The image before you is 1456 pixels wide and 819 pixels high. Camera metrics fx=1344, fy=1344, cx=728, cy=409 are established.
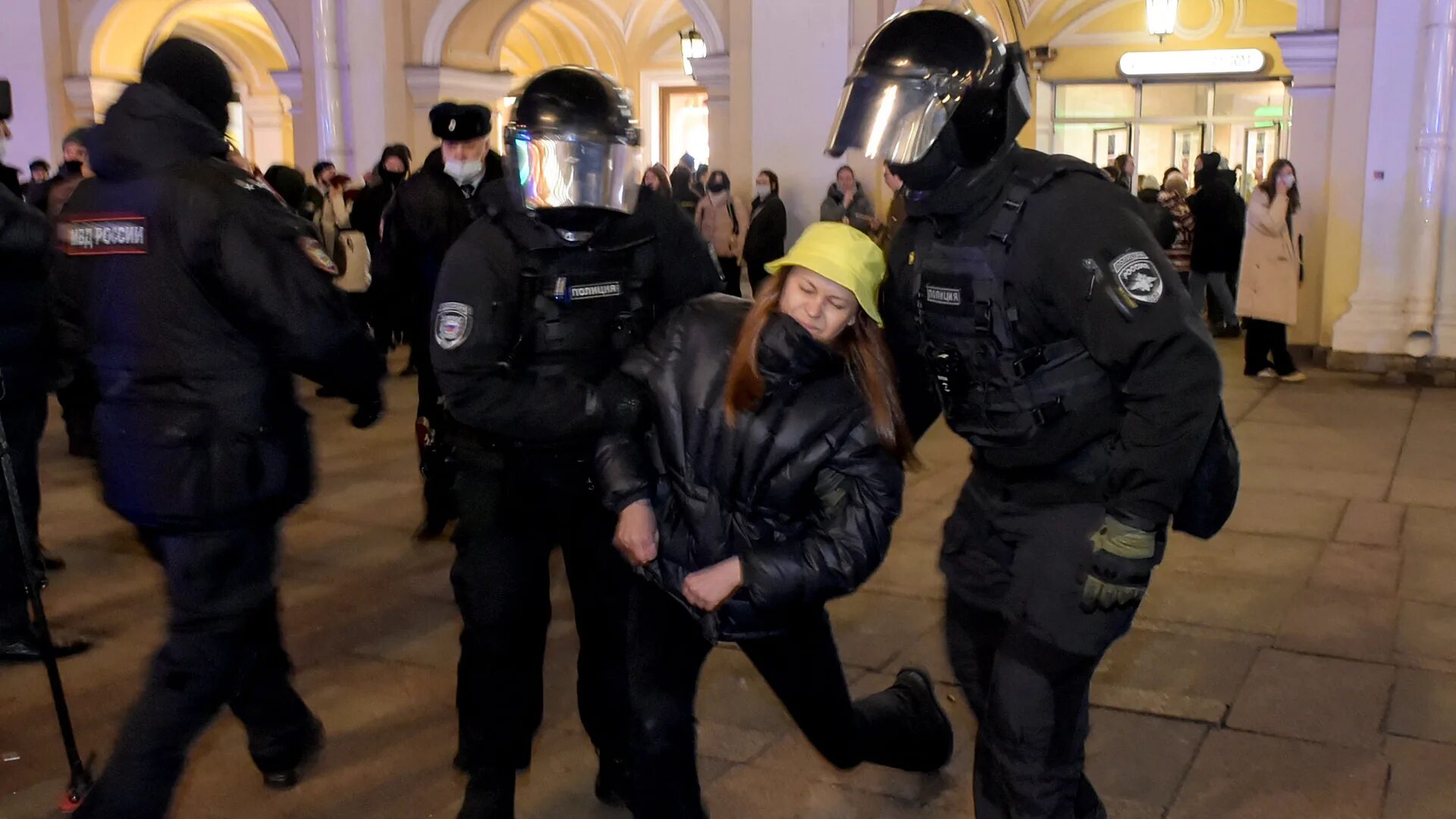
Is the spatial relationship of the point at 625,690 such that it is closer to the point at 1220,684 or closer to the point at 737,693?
the point at 737,693

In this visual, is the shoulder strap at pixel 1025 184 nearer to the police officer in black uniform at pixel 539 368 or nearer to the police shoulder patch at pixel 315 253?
the police officer in black uniform at pixel 539 368

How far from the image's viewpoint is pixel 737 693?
4.16 m

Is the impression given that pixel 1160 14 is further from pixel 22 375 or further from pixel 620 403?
pixel 620 403

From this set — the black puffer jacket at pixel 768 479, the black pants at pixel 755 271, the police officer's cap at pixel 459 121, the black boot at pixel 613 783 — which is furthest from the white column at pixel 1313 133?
the black puffer jacket at pixel 768 479

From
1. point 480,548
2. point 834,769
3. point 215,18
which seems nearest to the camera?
point 480,548

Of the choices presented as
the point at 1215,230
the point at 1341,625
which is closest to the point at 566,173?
the point at 1341,625

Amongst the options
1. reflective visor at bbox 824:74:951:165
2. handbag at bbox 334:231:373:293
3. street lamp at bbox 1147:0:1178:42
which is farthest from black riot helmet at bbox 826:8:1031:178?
street lamp at bbox 1147:0:1178:42

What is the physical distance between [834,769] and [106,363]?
2.08 m

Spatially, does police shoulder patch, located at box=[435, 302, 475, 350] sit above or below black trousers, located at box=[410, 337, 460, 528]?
above

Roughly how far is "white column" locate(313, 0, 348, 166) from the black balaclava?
12963 millimetres

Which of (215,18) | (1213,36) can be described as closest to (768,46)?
(1213,36)

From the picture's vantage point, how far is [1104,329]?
2.33 m

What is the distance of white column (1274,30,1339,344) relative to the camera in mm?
11227

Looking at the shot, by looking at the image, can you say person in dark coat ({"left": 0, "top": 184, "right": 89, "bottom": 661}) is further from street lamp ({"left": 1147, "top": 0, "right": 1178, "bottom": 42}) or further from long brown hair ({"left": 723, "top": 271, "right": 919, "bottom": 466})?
street lamp ({"left": 1147, "top": 0, "right": 1178, "bottom": 42})
